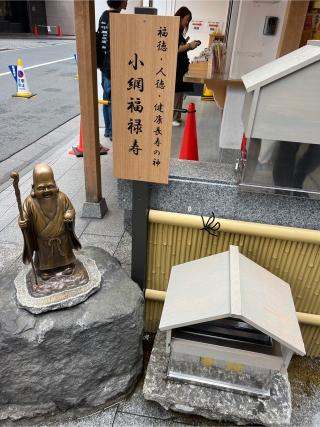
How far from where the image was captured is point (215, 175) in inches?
94.1

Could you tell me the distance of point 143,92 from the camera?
2.08 meters

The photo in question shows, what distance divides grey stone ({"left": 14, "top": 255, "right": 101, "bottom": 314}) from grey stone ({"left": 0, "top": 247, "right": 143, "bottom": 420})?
40 millimetres

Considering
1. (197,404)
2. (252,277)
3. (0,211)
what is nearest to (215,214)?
(252,277)

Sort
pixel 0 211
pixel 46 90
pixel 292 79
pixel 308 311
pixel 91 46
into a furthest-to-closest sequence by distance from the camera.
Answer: pixel 46 90, pixel 0 211, pixel 91 46, pixel 308 311, pixel 292 79

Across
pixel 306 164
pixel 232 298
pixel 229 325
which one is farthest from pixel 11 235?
pixel 306 164

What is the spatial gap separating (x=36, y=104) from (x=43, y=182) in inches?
376

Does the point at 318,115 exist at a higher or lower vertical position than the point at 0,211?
higher

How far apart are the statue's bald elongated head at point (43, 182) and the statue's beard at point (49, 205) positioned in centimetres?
3

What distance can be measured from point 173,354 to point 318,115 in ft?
5.66

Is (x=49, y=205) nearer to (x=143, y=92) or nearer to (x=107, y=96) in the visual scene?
(x=143, y=92)

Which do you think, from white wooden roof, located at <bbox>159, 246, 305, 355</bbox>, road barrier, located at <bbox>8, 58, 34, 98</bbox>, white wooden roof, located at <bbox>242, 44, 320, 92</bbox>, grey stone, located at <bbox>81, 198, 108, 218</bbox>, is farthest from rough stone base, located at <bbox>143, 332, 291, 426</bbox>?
road barrier, located at <bbox>8, 58, 34, 98</bbox>

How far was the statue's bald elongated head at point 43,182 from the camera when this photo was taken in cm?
215

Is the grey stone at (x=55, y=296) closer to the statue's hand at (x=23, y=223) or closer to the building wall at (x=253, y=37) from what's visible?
the statue's hand at (x=23, y=223)

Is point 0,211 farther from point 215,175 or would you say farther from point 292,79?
point 292,79
